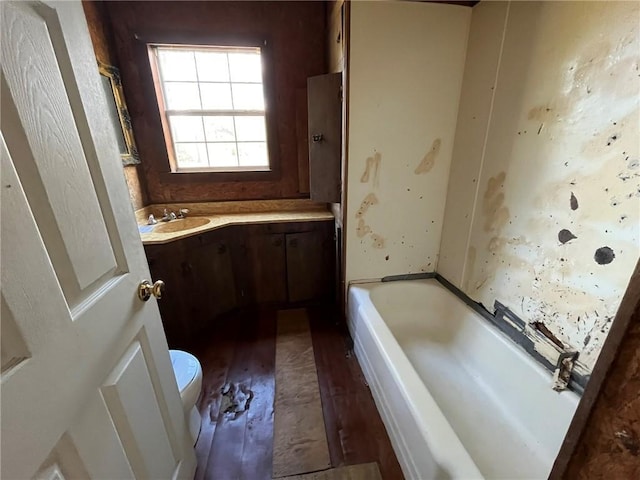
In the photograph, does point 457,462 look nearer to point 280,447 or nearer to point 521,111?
point 280,447

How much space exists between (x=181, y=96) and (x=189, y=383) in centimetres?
212

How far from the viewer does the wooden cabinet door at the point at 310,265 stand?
7.29 ft

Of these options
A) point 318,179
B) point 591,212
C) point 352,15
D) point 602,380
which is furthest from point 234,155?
point 602,380

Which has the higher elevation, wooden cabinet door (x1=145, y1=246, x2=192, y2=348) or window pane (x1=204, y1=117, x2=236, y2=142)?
window pane (x1=204, y1=117, x2=236, y2=142)

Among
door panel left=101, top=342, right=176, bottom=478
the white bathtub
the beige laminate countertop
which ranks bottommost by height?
the white bathtub

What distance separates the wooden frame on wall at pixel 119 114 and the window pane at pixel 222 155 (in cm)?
56

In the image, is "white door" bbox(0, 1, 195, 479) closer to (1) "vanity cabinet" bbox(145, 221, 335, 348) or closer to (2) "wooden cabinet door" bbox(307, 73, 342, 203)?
(1) "vanity cabinet" bbox(145, 221, 335, 348)

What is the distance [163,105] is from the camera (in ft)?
7.10

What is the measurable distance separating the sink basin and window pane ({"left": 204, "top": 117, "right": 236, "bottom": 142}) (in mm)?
708

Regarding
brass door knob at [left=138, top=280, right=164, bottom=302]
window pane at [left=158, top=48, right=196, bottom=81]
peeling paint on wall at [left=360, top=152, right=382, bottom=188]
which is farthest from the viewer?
window pane at [left=158, top=48, right=196, bottom=81]

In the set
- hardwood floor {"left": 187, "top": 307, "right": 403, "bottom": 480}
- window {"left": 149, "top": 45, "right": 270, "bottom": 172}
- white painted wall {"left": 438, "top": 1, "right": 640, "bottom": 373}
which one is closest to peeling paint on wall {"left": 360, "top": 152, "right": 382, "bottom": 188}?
white painted wall {"left": 438, "top": 1, "right": 640, "bottom": 373}

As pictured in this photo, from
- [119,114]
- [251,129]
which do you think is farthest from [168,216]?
[251,129]

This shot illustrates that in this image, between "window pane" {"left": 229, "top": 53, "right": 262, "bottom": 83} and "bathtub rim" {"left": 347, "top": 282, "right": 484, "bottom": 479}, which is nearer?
"bathtub rim" {"left": 347, "top": 282, "right": 484, "bottom": 479}

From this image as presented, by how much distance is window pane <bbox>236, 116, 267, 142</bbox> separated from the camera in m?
2.33
